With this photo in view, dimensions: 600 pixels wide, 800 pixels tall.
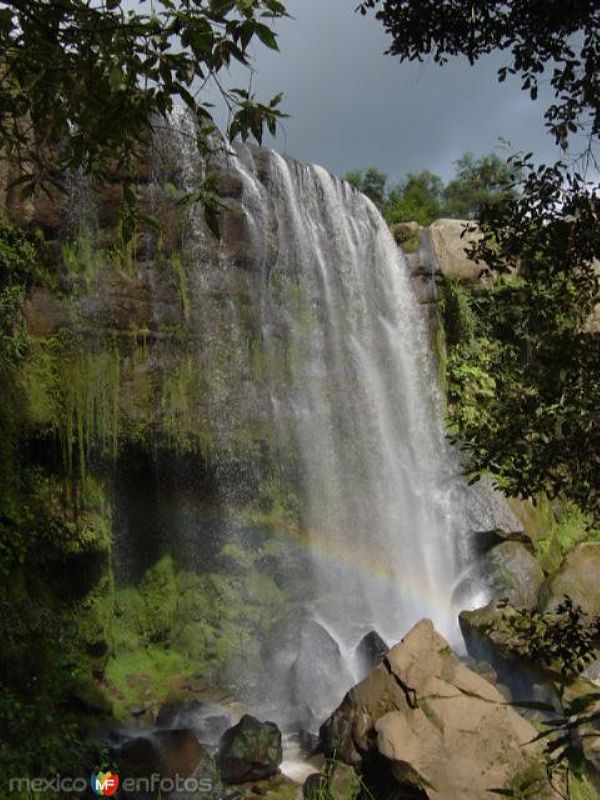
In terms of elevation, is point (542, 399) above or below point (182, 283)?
below

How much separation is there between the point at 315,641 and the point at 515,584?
3.92 m

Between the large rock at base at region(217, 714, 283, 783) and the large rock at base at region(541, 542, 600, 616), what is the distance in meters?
5.50

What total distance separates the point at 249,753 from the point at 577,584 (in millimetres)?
6562

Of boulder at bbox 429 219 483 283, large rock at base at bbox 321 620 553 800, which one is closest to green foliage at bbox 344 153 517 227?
boulder at bbox 429 219 483 283

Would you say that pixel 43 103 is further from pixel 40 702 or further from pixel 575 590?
pixel 575 590

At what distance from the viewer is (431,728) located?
620cm

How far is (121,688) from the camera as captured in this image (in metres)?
9.77

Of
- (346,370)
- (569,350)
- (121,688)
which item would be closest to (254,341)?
(346,370)

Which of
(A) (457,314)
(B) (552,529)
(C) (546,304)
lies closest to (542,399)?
(C) (546,304)

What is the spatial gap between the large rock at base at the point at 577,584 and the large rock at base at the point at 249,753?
5504 millimetres

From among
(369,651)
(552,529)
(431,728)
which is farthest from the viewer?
(552,529)

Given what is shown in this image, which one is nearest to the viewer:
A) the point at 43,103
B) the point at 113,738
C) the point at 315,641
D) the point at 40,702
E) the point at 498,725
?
the point at 43,103

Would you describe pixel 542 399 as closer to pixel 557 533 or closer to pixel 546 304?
pixel 546 304

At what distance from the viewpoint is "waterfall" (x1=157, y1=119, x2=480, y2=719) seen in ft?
41.1
